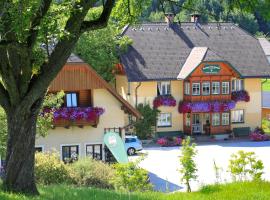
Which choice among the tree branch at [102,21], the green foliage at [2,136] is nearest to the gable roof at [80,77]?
the green foliage at [2,136]

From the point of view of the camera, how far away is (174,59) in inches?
1897

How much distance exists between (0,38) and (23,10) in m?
1.13

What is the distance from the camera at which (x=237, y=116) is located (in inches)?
1903

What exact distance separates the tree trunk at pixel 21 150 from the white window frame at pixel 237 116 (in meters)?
38.5

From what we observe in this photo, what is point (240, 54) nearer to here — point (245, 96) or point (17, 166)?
point (245, 96)

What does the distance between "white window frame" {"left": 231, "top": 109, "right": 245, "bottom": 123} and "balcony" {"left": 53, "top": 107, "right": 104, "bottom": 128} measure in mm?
20234

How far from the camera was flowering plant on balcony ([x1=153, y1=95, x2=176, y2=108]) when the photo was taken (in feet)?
149

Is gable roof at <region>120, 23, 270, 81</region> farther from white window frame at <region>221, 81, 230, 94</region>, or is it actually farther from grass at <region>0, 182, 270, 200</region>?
grass at <region>0, 182, 270, 200</region>

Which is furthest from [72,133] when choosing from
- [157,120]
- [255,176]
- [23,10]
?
[23,10]

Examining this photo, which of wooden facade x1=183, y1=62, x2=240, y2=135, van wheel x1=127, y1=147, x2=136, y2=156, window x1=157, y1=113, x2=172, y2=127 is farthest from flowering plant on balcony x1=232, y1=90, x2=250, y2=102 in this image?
van wheel x1=127, y1=147, x2=136, y2=156

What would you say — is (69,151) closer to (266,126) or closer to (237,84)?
(237,84)

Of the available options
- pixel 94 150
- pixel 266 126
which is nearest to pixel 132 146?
pixel 94 150

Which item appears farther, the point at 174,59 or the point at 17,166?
the point at 174,59

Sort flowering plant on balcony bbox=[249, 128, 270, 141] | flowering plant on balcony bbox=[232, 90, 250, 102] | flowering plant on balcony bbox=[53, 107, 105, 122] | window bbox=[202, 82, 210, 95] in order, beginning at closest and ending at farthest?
flowering plant on balcony bbox=[53, 107, 105, 122], flowering plant on balcony bbox=[249, 128, 270, 141], window bbox=[202, 82, 210, 95], flowering plant on balcony bbox=[232, 90, 250, 102]
